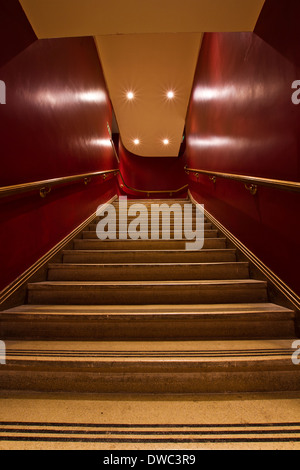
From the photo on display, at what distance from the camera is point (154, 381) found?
1.25m

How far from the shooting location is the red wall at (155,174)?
9859 mm

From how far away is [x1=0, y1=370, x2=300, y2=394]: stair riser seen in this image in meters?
1.25

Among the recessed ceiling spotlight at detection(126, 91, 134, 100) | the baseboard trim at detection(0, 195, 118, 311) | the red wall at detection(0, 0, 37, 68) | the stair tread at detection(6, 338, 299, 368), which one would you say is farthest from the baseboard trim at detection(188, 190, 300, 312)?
the recessed ceiling spotlight at detection(126, 91, 134, 100)

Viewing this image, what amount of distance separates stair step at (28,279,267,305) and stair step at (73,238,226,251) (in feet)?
3.08

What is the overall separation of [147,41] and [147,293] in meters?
4.64

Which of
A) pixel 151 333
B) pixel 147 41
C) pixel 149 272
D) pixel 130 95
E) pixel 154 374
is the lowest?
pixel 154 374

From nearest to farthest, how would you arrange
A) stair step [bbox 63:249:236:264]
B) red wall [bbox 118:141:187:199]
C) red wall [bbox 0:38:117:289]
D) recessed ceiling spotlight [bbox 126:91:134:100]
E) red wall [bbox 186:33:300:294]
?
red wall [bbox 186:33:300:294] → red wall [bbox 0:38:117:289] → stair step [bbox 63:249:236:264] → recessed ceiling spotlight [bbox 126:91:134:100] → red wall [bbox 118:141:187:199]

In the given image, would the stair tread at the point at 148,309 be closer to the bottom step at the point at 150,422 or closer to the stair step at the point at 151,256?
the bottom step at the point at 150,422

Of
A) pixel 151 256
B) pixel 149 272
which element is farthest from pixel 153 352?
pixel 151 256

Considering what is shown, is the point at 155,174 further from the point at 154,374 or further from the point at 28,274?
the point at 154,374

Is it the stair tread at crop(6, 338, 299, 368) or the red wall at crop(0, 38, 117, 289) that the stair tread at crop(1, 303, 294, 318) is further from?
the red wall at crop(0, 38, 117, 289)

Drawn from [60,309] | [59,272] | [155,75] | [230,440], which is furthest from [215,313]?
[155,75]
